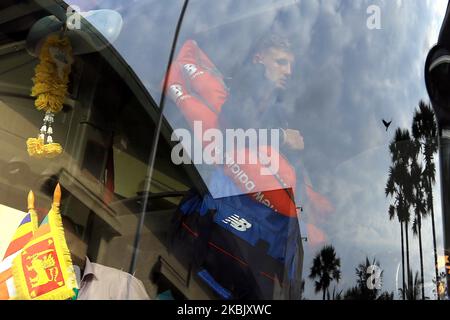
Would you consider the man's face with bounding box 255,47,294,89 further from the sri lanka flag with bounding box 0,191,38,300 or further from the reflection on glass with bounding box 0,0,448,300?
the sri lanka flag with bounding box 0,191,38,300

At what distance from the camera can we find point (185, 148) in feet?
4.61

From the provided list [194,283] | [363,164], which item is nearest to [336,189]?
[363,164]

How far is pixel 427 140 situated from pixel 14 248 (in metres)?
1.26

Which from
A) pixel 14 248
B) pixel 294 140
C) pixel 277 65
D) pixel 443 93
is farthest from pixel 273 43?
pixel 14 248

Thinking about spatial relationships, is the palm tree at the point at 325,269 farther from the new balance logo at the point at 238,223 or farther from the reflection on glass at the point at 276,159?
the new balance logo at the point at 238,223

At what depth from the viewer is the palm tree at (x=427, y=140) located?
47.2 inches

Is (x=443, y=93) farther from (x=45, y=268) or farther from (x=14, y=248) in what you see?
(x=14, y=248)

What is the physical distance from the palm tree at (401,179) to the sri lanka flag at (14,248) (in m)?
1.09

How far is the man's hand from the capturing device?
130cm

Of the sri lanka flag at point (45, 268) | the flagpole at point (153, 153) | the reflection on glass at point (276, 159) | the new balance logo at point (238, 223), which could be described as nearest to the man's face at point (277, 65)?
the reflection on glass at point (276, 159)

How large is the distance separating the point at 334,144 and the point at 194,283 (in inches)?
21.1

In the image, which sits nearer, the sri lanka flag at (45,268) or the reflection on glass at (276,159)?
the reflection on glass at (276,159)

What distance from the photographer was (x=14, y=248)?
58.4 inches

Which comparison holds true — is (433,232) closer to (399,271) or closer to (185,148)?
(399,271)
